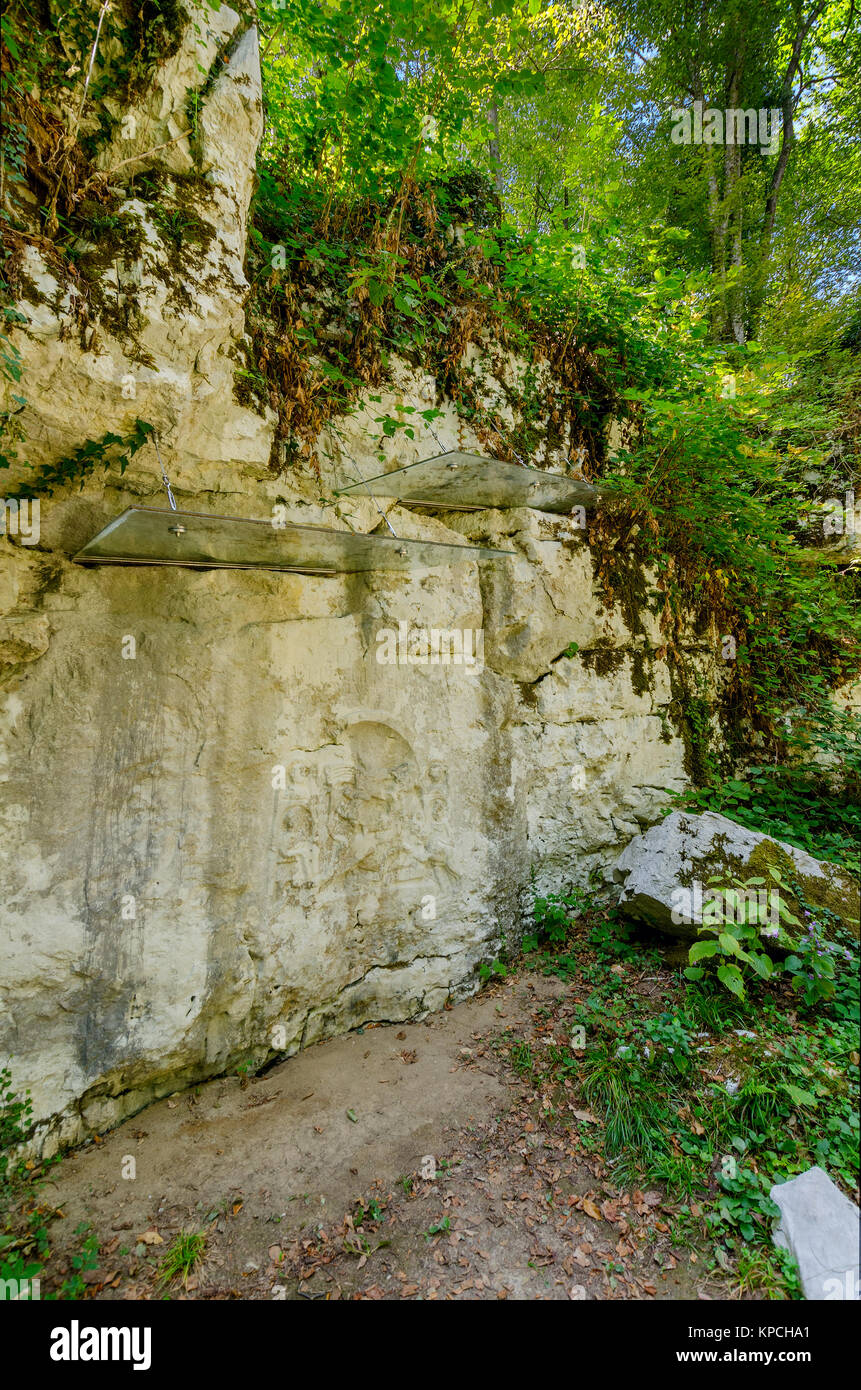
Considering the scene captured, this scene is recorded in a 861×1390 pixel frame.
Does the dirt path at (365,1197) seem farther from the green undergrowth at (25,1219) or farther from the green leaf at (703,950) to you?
the green leaf at (703,950)

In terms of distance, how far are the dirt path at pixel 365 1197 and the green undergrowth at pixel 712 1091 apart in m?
0.12

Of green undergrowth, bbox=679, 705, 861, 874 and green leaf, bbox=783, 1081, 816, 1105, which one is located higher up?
green undergrowth, bbox=679, 705, 861, 874

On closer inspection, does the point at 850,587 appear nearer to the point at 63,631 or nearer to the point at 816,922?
the point at 816,922

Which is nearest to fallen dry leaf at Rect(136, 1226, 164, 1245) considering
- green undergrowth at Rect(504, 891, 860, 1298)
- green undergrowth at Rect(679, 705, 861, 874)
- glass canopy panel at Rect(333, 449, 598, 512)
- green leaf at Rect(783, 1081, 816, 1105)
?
green undergrowth at Rect(504, 891, 860, 1298)

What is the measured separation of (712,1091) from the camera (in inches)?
120

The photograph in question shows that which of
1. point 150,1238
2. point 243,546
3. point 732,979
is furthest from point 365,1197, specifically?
point 243,546

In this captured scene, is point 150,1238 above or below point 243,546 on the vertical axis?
below

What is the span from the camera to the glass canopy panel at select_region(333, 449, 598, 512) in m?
3.55

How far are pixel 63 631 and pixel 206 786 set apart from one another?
1.21m

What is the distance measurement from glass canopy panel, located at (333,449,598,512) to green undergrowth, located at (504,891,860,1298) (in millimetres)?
3746

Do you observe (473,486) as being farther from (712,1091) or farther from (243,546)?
(712,1091)

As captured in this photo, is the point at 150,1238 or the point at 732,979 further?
the point at 732,979

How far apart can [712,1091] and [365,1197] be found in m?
2.00

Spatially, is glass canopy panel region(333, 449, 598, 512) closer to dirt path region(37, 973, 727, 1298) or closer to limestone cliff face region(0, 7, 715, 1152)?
limestone cliff face region(0, 7, 715, 1152)
